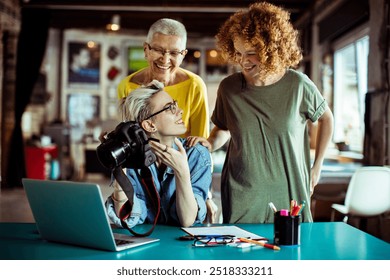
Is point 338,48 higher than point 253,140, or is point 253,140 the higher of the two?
point 338,48

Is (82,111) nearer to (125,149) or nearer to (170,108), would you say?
(170,108)

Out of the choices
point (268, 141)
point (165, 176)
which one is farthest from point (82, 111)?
point (165, 176)

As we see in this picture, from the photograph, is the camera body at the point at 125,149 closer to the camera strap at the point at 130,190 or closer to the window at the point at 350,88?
the camera strap at the point at 130,190

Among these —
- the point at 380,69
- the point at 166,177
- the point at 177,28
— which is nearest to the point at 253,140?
the point at 166,177

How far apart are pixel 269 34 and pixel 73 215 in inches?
44.6

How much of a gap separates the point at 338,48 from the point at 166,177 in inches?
237

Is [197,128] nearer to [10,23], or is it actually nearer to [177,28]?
[177,28]

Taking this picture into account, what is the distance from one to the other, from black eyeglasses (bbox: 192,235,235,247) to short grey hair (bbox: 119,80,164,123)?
55 centimetres

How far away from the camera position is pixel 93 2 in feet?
31.7

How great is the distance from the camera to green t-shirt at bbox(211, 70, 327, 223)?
2336 mm

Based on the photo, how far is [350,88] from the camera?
7.53 metres

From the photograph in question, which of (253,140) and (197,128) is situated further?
(197,128)

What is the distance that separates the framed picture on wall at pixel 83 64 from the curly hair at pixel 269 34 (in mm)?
10001

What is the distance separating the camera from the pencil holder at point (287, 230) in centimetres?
166
